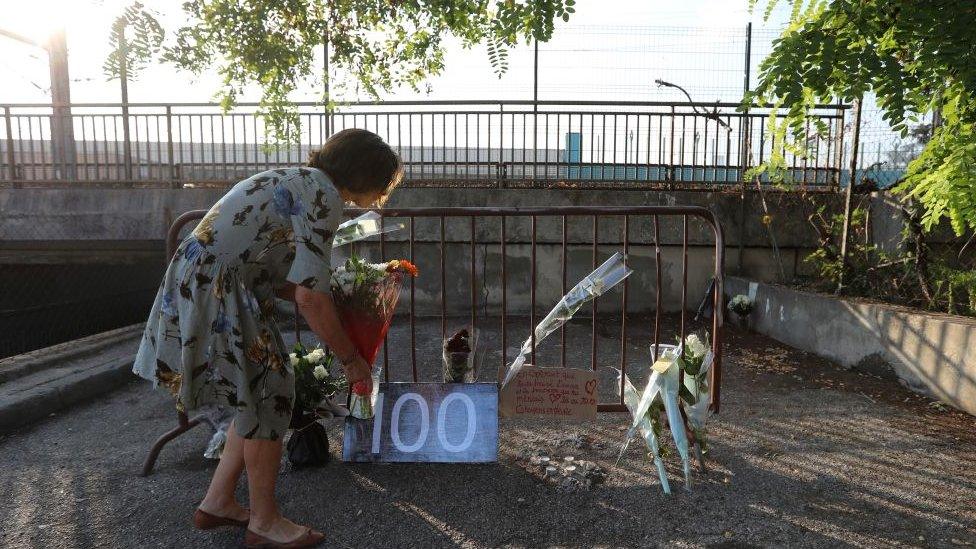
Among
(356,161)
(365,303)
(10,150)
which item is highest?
(10,150)

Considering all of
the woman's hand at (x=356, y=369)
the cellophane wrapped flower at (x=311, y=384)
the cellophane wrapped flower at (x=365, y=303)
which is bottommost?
the cellophane wrapped flower at (x=311, y=384)

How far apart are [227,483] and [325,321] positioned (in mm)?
932

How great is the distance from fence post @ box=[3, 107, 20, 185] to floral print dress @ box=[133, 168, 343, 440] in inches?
339

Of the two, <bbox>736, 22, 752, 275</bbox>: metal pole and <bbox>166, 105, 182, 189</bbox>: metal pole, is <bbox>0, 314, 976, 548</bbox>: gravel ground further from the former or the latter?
<bbox>166, 105, 182, 189</bbox>: metal pole

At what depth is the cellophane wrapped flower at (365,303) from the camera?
2.65 metres

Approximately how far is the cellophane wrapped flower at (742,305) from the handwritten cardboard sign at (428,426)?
14.8ft

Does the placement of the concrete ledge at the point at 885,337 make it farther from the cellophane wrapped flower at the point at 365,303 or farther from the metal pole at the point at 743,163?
the cellophane wrapped flower at the point at 365,303

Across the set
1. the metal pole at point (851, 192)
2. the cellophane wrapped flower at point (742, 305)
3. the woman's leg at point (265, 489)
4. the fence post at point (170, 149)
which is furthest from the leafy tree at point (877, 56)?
the fence post at point (170, 149)

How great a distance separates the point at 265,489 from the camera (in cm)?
229

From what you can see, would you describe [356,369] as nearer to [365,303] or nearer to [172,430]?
[365,303]

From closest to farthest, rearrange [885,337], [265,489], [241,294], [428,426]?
[241,294] < [265,489] < [428,426] < [885,337]

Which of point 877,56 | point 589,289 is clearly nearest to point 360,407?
point 589,289

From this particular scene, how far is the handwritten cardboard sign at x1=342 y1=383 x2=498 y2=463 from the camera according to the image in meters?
3.09

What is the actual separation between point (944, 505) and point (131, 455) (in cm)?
428
